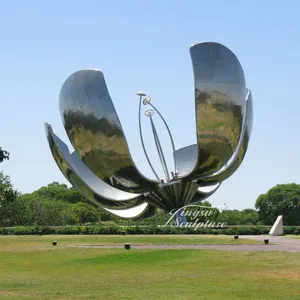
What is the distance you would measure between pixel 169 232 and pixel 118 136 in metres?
7.81

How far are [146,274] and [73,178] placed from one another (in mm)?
16714

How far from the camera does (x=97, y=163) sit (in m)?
28.3

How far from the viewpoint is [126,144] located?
89.0ft

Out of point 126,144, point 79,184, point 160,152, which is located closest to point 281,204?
point 160,152

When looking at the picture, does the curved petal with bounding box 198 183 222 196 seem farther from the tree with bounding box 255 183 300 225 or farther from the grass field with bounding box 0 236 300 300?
the tree with bounding box 255 183 300 225

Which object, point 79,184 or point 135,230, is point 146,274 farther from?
point 135,230

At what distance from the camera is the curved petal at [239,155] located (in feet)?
97.3

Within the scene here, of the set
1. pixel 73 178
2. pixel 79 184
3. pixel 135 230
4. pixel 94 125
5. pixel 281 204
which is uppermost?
pixel 94 125

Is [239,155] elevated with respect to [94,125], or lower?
lower

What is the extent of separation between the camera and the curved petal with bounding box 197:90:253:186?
97.3 feet

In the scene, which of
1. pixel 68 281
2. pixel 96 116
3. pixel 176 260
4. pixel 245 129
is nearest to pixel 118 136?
pixel 96 116

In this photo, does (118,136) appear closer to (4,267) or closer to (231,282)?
(4,267)

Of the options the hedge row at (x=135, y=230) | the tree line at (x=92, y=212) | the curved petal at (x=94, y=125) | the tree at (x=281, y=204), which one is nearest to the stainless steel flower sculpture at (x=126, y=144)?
the curved petal at (x=94, y=125)

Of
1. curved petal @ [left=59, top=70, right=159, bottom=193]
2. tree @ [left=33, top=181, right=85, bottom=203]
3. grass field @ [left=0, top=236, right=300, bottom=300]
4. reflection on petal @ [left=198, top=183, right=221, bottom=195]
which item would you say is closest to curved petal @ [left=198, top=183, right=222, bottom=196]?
reflection on petal @ [left=198, top=183, right=221, bottom=195]
